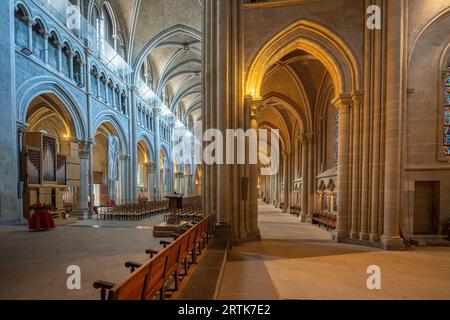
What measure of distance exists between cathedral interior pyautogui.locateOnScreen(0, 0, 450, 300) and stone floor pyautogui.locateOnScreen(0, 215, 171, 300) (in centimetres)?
5

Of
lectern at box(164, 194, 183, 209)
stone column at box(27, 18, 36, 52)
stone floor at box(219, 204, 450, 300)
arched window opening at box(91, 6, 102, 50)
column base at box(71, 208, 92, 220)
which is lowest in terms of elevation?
stone floor at box(219, 204, 450, 300)

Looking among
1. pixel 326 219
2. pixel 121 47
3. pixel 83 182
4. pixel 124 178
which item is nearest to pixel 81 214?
pixel 83 182

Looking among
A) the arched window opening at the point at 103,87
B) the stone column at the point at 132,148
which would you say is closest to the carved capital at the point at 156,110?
the stone column at the point at 132,148

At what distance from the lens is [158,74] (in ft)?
80.2

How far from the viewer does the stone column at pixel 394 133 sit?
24.7 feet

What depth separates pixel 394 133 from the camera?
7.60m

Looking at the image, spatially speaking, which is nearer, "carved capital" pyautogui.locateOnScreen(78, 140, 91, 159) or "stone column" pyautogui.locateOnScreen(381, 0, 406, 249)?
"stone column" pyautogui.locateOnScreen(381, 0, 406, 249)

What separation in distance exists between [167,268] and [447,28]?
1183 centimetres

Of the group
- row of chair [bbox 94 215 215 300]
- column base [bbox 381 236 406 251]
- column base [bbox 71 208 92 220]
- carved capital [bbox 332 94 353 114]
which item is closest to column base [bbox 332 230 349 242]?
column base [bbox 381 236 406 251]

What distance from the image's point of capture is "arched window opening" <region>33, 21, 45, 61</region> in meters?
11.2

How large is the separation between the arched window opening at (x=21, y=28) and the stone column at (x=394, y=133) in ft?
47.6

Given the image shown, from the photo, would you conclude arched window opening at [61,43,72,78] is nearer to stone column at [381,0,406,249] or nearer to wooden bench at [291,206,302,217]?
stone column at [381,0,406,249]

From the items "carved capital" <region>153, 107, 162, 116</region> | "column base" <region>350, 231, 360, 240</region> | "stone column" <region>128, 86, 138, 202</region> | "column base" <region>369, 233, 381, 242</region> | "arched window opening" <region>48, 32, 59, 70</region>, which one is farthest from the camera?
"carved capital" <region>153, 107, 162, 116</region>
